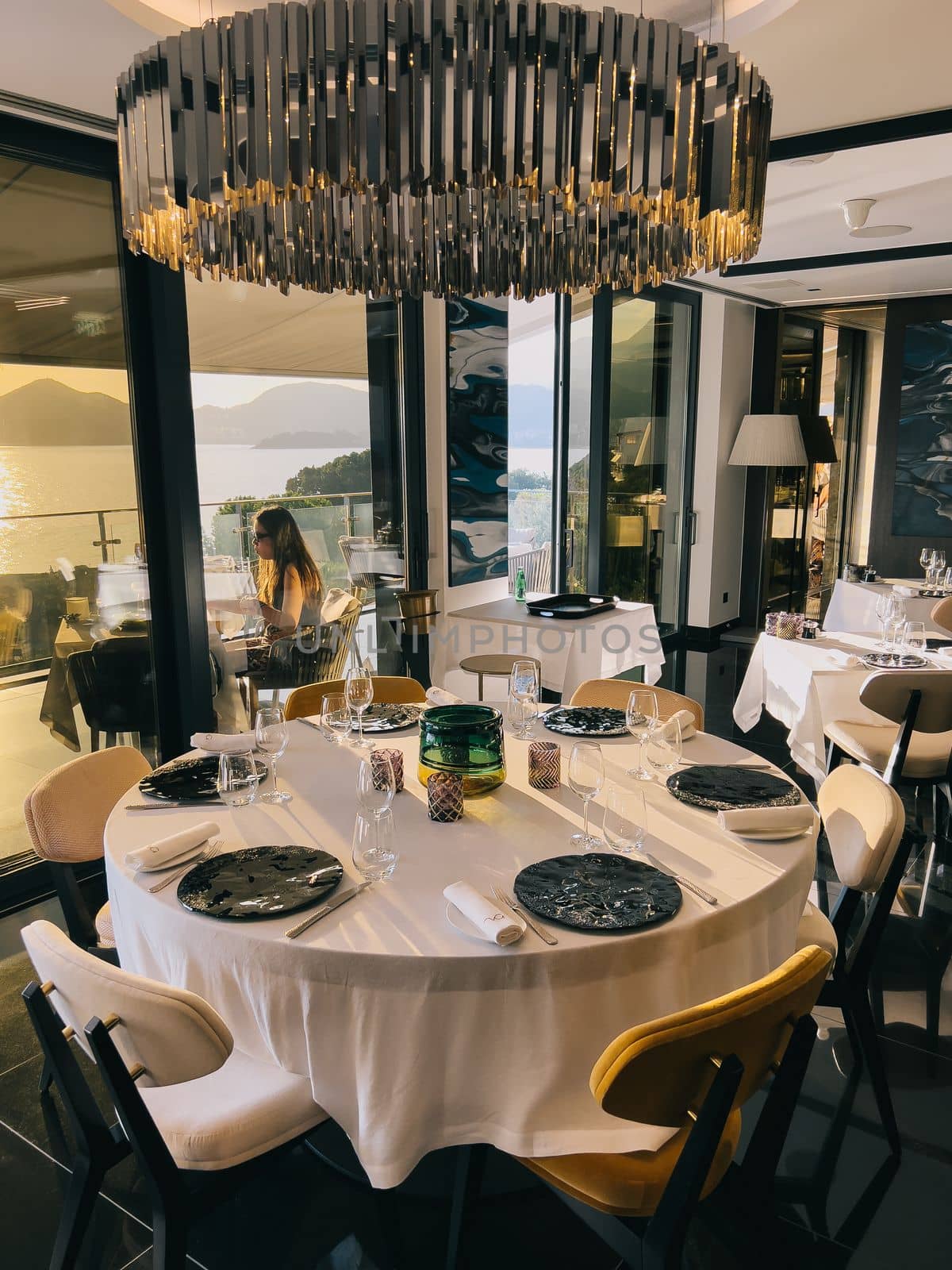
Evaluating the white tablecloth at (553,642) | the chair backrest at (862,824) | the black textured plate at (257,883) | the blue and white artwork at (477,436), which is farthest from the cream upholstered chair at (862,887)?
the blue and white artwork at (477,436)

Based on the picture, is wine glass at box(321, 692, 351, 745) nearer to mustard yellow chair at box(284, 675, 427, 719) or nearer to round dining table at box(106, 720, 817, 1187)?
mustard yellow chair at box(284, 675, 427, 719)

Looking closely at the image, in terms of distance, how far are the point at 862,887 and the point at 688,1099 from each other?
913 mm

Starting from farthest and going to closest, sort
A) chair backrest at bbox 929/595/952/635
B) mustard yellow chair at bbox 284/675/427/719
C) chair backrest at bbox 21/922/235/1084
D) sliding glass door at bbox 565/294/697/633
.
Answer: sliding glass door at bbox 565/294/697/633 → chair backrest at bbox 929/595/952/635 → mustard yellow chair at bbox 284/675/427/719 → chair backrest at bbox 21/922/235/1084

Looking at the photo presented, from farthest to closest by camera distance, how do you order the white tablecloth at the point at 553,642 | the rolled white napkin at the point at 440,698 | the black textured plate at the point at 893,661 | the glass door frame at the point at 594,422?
the glass door frame at the point at 594,422 → the white tablecloth at the point at 553,642 → the black textured plate at the point at 893,661 → the rolled white napkin at the point at 440,698

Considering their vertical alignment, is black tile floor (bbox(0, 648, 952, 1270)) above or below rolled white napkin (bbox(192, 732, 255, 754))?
below

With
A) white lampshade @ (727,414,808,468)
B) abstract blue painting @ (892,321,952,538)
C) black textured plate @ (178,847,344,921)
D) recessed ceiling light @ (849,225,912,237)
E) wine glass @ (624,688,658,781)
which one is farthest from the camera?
white lampshade @ (727,414,808,468)

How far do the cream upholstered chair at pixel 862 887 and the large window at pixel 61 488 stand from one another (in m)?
2.71

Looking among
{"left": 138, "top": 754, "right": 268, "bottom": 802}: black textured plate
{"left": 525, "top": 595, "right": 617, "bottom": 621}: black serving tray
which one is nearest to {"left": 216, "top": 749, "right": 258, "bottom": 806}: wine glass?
{"left": 138, "top": 754, "right": 268, "bottom": 802}: black textured plate

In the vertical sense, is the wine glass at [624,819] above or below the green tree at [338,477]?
below

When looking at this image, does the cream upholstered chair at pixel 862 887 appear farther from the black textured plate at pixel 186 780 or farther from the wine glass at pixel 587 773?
the black textured plate at pixel 186 780

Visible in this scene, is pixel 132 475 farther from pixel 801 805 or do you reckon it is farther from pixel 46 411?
pixel 801 805

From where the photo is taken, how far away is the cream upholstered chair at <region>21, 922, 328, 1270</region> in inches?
56.2

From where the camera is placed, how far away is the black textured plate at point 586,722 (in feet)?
8.80

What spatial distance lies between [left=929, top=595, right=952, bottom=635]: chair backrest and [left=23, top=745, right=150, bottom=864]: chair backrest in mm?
4398
